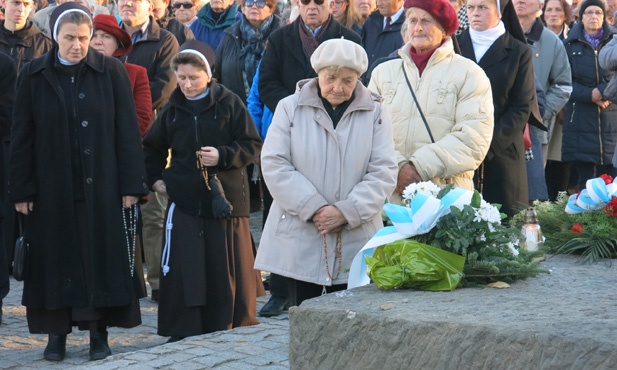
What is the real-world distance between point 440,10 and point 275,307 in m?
2.26

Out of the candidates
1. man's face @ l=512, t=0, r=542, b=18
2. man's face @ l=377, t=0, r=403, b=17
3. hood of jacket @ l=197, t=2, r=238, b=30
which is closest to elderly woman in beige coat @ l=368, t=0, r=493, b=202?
man's face @ l=377, t=0, r=403, b=17

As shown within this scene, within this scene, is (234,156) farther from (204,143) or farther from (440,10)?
(440,10)

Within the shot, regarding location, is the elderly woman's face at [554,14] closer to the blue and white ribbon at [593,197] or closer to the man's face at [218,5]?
the man's face at [218,5]

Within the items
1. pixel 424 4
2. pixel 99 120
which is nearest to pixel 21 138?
pixel 99 120

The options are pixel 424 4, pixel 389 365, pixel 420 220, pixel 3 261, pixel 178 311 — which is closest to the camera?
pixel 389 365

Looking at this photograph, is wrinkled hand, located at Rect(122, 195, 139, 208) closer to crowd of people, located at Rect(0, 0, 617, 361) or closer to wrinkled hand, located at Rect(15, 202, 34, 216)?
crowd of people, located at Rect(0, 0, 617, 361)

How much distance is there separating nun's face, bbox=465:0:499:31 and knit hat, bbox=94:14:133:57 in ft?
7.45

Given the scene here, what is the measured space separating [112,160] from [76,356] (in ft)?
3.80

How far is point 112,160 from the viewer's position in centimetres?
671

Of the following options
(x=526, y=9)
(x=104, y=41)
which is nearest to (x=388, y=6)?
(x=526, y=9)

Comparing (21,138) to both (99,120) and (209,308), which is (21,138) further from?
(209,308)

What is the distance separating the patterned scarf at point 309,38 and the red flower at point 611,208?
2.80 m

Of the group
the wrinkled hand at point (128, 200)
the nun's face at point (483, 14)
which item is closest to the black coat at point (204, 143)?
the wrinkled hand at point (128, 200)

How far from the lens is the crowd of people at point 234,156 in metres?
5.73
